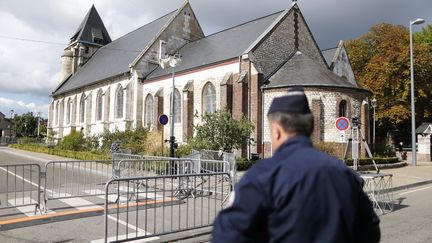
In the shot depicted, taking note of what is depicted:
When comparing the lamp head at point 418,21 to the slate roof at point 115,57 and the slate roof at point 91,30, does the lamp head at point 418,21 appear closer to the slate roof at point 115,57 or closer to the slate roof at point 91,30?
the slate roof at point 115,57

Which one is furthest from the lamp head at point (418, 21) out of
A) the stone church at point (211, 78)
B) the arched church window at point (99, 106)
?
the arched church window at point (99, 106)

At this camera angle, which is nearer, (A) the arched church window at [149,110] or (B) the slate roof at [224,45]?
(B) the slate roof at [224,45]

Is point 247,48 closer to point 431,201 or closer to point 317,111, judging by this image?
→ point 317,111

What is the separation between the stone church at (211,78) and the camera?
23.8 metres

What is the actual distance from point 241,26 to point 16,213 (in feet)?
86.0

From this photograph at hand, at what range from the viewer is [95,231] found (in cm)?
664

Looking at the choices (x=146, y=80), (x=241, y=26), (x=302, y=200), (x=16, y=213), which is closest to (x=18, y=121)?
(x=146, y=80)

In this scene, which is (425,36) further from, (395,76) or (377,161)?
(377,161)

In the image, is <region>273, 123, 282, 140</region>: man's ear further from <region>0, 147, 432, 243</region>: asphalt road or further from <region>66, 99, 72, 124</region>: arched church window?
<region>66, 99, 72, 124</region>: arched church window

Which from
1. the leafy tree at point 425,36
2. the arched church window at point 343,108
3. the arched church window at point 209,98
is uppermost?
the leafy tree at point 425,36

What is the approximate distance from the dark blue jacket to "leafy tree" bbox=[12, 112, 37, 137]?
9263cm

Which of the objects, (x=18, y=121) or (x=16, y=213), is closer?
(x=16, y=213)

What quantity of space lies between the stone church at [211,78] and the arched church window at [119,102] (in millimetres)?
96

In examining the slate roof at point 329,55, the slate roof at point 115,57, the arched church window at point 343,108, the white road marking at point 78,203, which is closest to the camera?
the white road marking at point 78,203
